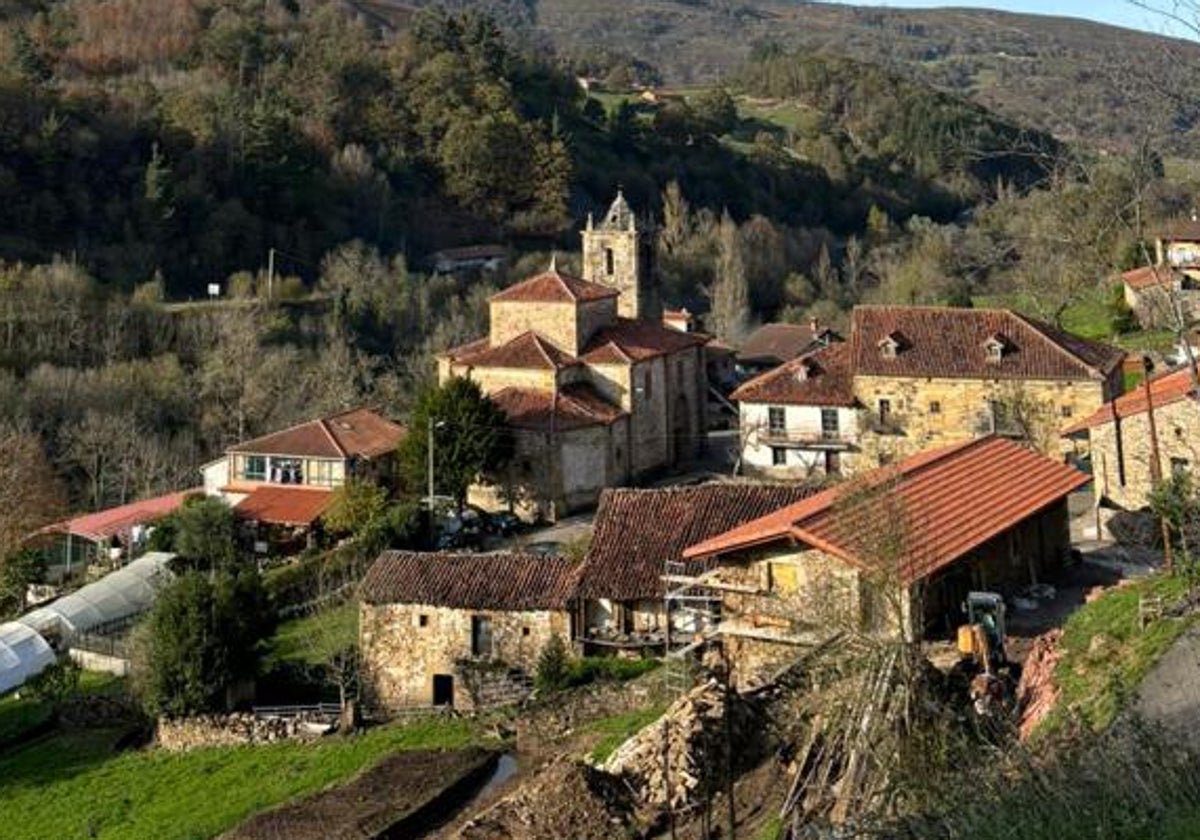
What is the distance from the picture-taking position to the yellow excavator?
15.0 metres

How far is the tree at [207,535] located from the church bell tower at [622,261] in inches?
601

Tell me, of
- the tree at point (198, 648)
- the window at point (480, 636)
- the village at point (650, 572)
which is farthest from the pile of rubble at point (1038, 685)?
the tree at point (198, 648)

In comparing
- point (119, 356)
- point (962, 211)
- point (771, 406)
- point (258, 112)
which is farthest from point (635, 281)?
point (962, 211)

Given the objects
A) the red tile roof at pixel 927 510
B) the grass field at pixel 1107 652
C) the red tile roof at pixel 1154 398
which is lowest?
the grass field at pixel 1107 652

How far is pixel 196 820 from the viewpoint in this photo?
1930 centimetres

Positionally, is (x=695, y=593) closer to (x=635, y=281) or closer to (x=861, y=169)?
(x=635, y=281)

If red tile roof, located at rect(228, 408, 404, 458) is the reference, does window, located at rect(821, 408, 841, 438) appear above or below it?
above

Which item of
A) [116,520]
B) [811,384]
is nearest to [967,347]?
[811,384]

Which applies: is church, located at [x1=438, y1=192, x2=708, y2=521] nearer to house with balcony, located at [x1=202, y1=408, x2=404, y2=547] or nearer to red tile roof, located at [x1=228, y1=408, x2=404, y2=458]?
red tile roof, located at [x1=228, y1=408, x2=404, y2=458]

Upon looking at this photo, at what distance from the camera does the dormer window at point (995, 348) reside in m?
34.1

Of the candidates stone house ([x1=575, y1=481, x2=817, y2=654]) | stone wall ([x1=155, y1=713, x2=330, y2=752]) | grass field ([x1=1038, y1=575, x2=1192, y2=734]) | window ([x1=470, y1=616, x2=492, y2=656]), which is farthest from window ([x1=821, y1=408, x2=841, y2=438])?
grass field ([x1=1038, y1=575, x2=1192, y2=734])

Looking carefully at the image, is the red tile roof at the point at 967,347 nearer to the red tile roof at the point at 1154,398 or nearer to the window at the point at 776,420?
the window at the point at 776,420

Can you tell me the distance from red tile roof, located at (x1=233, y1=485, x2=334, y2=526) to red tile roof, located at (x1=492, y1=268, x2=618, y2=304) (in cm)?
664

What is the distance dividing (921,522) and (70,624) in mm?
16755
